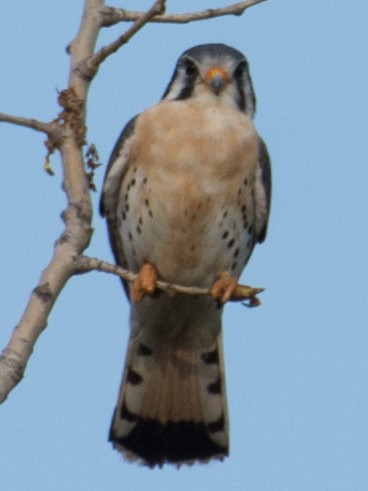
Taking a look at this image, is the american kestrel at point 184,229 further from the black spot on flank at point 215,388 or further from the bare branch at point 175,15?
the bare branch at point 175,15

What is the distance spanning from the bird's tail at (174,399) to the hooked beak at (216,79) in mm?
1289

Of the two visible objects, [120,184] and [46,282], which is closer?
[46,282]

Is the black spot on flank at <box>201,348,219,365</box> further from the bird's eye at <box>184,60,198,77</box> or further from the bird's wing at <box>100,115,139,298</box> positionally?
the bird's eye at <box>184,60,198,77</box>

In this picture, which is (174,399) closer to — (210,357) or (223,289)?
(210,357)

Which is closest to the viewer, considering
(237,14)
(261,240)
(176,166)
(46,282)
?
(46,282)

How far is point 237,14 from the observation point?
14.1ft

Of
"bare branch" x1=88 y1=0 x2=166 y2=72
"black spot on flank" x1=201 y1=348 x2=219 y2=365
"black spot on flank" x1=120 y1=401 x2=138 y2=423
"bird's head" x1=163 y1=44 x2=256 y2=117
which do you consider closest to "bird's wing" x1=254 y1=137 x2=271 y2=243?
"bird's head" x1=163 y1=44 x2=256 y2=117

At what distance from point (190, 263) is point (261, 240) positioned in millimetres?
531

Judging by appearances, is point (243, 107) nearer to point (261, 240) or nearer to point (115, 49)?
point (261, 240)

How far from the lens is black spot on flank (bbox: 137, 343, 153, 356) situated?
598cm

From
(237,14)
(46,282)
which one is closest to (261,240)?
(237,14)

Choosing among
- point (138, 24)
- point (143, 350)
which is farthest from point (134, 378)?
point (138, 24)

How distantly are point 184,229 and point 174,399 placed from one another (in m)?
1.05

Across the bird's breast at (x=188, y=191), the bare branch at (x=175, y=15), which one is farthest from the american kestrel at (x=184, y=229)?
the bare branch at (x=175, y=15)
